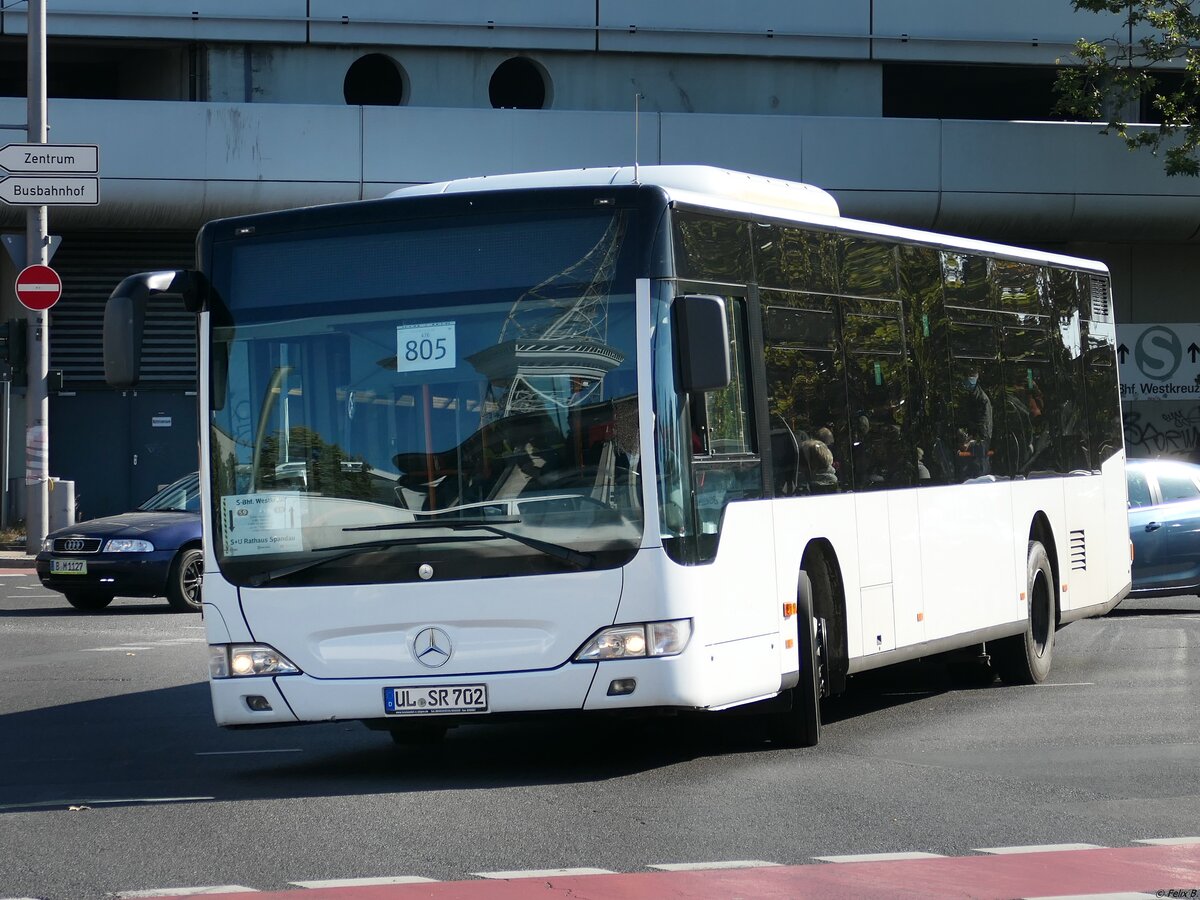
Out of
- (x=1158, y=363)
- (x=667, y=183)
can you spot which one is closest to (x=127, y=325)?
(x=667, y=183)

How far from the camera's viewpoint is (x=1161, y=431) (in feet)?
111

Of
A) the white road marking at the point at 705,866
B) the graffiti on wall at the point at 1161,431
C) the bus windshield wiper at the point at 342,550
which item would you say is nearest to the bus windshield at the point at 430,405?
the bus windshield wiper at the point at 342,550

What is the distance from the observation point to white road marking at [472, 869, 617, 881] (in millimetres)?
6801

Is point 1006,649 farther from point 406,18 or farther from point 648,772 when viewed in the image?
point 406,18

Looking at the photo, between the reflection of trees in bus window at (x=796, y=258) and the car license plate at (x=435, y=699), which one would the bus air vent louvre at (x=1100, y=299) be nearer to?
the reflection of trees in bus window at (x=796, y=258)

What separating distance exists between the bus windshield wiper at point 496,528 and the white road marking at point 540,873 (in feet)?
6.89

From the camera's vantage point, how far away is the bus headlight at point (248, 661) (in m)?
9.10

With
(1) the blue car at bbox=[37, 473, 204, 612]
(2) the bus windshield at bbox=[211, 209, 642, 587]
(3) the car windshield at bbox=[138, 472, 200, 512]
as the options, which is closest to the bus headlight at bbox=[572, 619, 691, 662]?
(2) the bus windshield at bbox=[211, 209, 642, 587]

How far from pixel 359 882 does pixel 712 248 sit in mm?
3949

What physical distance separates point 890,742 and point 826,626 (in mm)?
697

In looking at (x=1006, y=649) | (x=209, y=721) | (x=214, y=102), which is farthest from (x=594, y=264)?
(x=214, y=102)

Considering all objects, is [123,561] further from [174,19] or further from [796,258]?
[174,19]

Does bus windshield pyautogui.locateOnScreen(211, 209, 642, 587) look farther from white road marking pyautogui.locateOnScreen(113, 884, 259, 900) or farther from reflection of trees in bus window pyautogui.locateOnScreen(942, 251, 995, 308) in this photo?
reflection of trees in bus window pyautogui.locateOnScreen(942, 251, 995, 308)

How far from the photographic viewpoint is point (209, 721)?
38.9 feet
